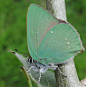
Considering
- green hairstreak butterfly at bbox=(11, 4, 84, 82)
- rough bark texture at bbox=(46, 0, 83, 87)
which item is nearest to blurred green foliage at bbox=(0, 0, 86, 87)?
green hairstreak butterfly at bbox=(11, 4, 84, 82)

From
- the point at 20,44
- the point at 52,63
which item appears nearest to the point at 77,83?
the point at 52,63

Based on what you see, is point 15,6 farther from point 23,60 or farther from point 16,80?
point 23,60

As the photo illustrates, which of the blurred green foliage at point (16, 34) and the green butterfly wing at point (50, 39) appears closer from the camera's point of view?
the green butterfly wing at point (50, 39)

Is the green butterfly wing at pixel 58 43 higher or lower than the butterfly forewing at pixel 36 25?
lower

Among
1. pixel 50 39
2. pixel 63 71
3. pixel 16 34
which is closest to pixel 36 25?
pixel 50 39

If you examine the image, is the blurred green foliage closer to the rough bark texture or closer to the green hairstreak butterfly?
the green hairstreak butterfly

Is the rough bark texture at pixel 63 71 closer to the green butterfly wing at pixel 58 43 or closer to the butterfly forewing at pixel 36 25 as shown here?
the butterfly forewing at pixel 36 25

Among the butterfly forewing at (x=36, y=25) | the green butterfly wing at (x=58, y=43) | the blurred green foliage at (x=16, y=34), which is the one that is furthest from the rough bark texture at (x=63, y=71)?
the blurred green foliage at (x=16, y=34)
